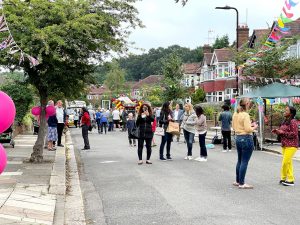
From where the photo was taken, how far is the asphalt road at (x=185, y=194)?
7.40m

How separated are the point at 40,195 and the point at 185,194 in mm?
2643

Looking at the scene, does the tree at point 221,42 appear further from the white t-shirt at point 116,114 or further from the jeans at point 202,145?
the jeans at point 202,145

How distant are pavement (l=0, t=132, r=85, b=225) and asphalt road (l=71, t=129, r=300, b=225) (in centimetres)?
28

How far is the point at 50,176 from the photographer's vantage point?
11.2 meters

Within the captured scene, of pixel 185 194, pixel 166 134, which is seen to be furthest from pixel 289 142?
pixel 166 134

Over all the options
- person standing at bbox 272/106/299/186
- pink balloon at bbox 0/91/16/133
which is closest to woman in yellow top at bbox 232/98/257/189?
person standing at bbox 272/106/299/186

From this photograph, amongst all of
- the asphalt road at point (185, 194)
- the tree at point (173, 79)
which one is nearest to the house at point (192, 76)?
the tree at point (173, 79)

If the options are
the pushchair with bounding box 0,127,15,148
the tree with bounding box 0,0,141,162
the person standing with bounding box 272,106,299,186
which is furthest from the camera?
the pushchair with bounding box 0,127,15,148

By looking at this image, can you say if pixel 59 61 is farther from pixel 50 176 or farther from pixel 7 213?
pixel 7 213

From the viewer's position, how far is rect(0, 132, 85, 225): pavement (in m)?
7.34

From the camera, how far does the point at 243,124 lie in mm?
9938

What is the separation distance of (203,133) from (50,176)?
5.37 metres

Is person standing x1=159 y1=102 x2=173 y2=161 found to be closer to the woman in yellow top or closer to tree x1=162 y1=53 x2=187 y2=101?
the woman in yellow top

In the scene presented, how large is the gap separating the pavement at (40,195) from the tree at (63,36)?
156cm
